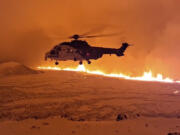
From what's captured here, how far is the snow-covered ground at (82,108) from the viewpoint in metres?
5.17

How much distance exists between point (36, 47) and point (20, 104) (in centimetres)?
1000

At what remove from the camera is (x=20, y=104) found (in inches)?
255

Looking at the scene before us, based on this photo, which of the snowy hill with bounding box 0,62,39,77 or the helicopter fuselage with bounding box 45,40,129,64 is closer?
the helicopter fuselage with bounding box 45,40,129,64

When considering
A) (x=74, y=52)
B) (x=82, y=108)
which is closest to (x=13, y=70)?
(x=74, y=52)

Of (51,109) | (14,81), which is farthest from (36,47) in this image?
(51,109)

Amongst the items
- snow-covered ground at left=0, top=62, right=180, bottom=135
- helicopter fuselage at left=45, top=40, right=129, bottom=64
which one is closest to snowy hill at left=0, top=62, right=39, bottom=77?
snow-covered ground at left=0, top=62, right=180, bottom=135

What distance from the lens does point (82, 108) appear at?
6.56 m

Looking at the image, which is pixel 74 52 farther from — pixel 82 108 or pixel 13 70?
pixel 13 70

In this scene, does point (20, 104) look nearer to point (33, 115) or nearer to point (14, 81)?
point (33, 115)

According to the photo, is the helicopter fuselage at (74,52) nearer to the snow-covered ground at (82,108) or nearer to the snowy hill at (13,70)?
the snow-covered ground at (82,108)

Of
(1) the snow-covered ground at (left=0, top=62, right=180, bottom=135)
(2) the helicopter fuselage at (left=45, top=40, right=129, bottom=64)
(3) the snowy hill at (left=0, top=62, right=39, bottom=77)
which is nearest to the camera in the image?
(1) the snow-covered ground at (left=0, top=62, right=180, bottom=135)

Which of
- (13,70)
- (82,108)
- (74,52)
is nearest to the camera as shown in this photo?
(82,108)

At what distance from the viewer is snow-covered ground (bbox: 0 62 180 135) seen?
17.0ft

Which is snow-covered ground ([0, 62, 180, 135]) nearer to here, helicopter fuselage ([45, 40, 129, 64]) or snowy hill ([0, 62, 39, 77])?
helicopter fuselage ([45, 40, 129, 64])
